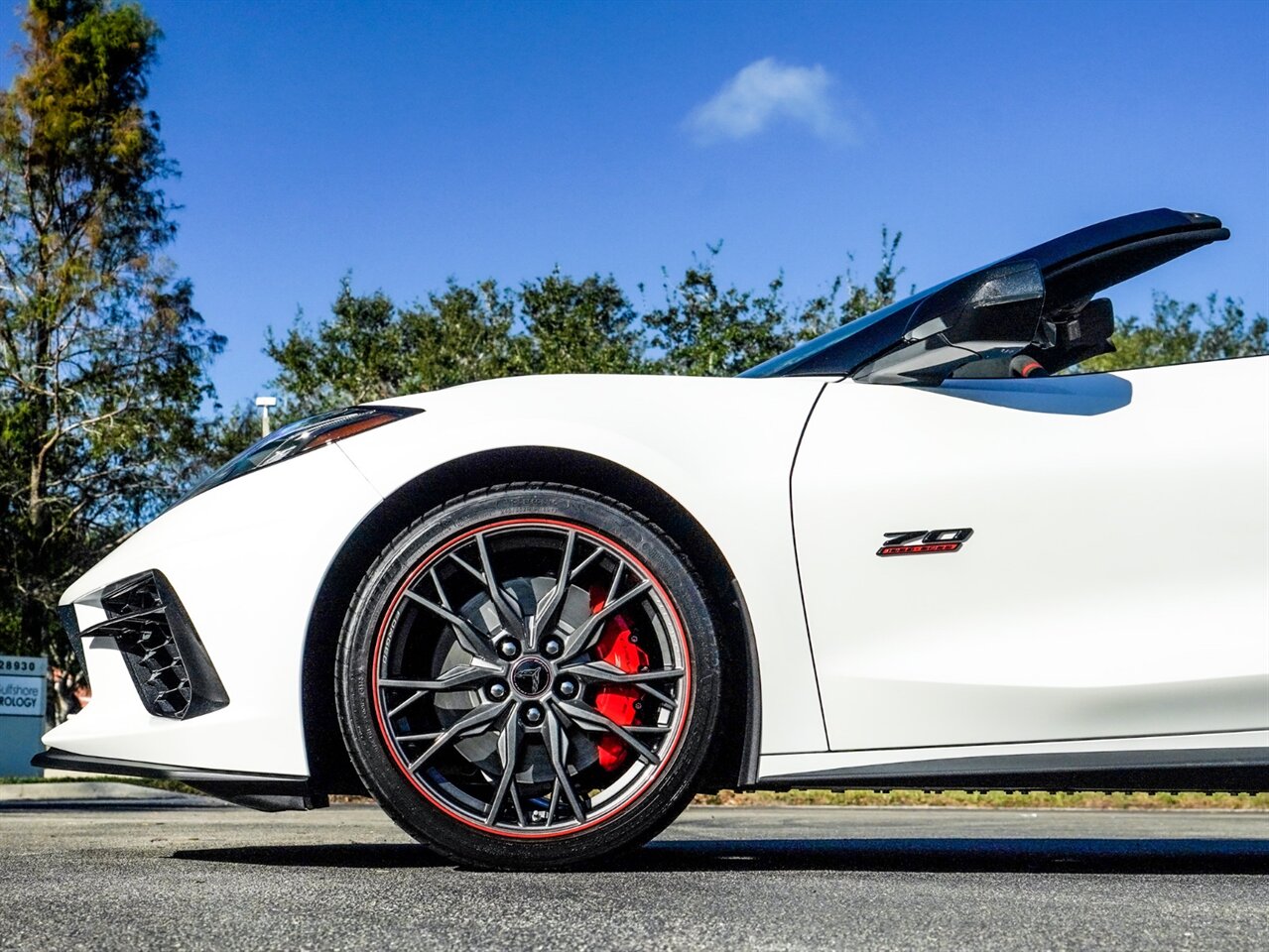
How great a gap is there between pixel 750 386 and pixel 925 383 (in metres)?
0.38

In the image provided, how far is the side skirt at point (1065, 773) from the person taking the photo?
2.61 m

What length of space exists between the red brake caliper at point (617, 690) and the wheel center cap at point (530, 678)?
116mm

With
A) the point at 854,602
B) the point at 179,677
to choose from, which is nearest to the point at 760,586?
the point at 854,602

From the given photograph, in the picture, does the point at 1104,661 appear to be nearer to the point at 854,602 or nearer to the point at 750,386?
the point at 854,602

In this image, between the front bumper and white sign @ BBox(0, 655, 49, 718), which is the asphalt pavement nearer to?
the front bumper

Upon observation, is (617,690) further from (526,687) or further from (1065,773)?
(1065,773)

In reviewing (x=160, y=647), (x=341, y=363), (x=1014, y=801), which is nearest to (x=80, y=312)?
(x=341, y=363)

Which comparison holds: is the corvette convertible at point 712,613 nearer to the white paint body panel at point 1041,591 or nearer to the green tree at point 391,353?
the white paint body panel at point 1041,591

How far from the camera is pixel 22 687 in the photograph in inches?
667

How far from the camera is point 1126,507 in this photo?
8.65ft

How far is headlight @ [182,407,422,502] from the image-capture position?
2.77 m

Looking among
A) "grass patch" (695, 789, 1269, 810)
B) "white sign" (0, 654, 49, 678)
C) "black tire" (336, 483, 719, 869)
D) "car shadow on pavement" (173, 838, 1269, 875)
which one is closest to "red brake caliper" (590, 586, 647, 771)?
"black tire" (336, 483, 719, 869)

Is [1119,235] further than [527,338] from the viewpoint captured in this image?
No

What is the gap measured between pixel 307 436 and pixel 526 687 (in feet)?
2.40
